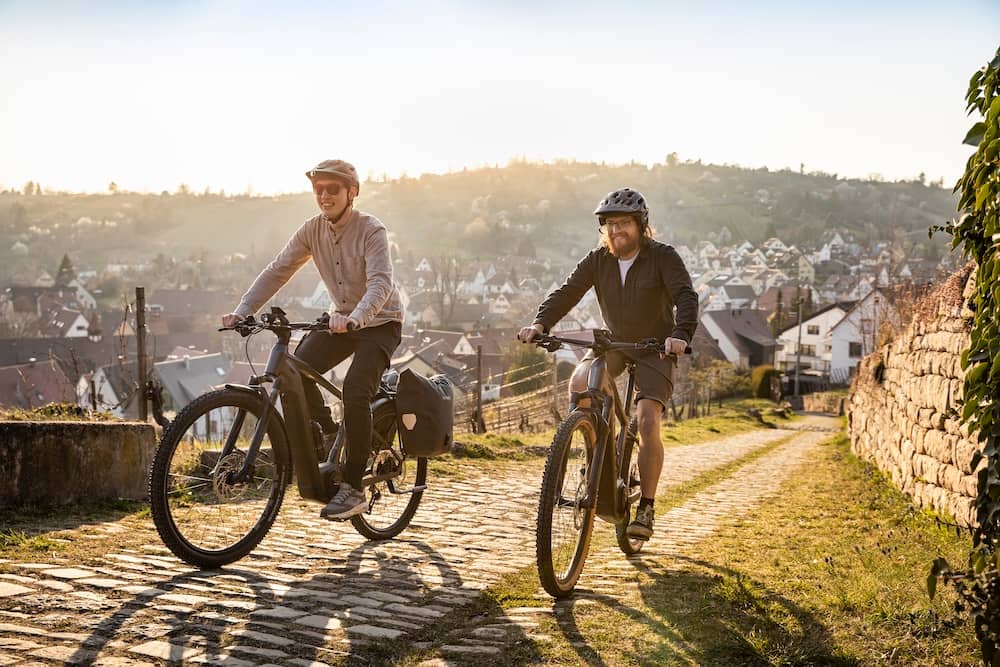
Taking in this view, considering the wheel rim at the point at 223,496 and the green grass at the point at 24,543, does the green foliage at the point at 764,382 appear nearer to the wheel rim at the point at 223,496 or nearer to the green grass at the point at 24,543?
the wheel rim at the point at 223,496

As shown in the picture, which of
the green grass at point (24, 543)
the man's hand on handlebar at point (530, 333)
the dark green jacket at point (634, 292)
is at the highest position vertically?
the dark green jacket at point (634, 292)

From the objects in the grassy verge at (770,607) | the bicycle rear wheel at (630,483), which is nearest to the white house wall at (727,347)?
the grassy verge at (770,607)

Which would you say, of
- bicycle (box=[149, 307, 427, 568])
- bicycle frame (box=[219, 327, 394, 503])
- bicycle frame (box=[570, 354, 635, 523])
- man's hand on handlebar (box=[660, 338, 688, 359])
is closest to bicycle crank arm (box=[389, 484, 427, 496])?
bicycle (box=[149, 307, 427, 568])

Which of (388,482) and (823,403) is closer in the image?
(388,482)

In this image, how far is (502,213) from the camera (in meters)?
158

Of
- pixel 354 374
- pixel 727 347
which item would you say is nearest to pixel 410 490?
pixel 354 374

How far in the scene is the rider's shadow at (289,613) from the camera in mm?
3480

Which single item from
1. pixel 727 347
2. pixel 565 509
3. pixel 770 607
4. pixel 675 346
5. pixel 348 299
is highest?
pixel 348 299

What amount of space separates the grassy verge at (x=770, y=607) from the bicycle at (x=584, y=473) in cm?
24

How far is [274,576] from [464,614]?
103cm

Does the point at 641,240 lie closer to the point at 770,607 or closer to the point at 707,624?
the point at 770,607

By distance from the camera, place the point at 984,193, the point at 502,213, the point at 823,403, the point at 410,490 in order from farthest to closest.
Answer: the point at 502,213, the point at 823,403, the point at 410,490, the point at 984,193

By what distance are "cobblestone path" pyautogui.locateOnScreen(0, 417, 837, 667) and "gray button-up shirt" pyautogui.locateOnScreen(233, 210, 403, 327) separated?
1398mm

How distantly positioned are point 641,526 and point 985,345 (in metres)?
2.70
